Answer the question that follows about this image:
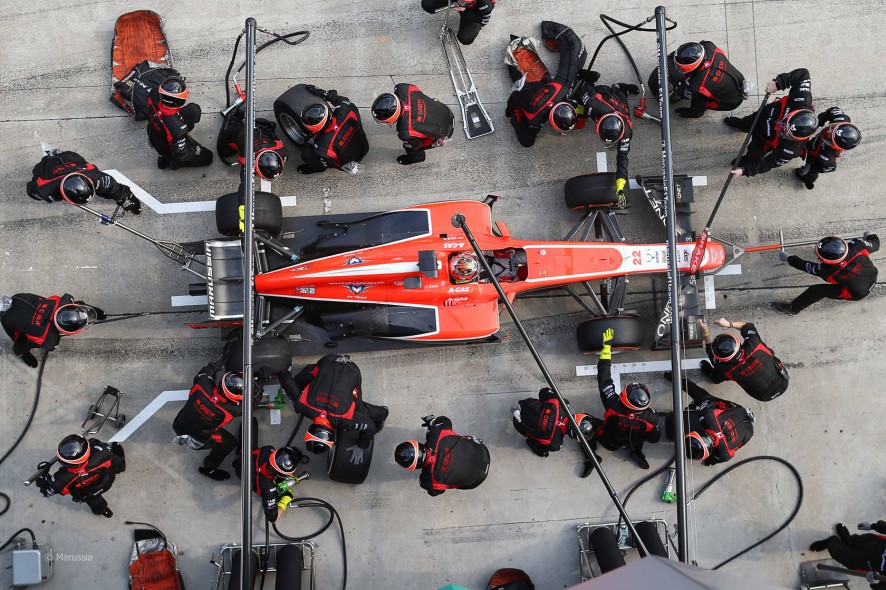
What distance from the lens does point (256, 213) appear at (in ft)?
26.2

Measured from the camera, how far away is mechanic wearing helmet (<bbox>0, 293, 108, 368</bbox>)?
26.1ft

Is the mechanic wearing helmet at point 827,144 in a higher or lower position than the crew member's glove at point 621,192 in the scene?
higher

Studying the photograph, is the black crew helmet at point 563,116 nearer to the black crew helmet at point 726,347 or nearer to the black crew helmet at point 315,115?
the black crew helmet at point 315,115

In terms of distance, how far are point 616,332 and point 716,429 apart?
167 cm

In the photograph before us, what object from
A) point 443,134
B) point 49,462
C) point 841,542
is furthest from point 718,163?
point 49,462

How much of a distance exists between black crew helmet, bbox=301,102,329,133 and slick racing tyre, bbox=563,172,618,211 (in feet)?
10.6

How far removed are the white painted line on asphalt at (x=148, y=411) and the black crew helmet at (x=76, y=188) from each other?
2709 millimetres

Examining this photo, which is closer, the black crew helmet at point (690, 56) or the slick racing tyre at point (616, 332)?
the black crew helmet at point (690, 56)

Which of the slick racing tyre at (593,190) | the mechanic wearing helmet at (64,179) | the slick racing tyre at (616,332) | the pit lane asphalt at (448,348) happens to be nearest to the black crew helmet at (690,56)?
the pit lane asphalt at (448,348)

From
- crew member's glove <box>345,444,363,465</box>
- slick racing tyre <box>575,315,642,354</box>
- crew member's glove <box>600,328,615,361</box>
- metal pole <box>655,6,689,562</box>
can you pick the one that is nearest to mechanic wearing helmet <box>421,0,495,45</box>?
metal pole <box>655,6,689,562</box>

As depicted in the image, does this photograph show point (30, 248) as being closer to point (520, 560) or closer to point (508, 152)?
point (508, 152)

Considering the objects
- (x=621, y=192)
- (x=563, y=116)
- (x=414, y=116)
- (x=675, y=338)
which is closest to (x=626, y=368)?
(x=621, y=192)

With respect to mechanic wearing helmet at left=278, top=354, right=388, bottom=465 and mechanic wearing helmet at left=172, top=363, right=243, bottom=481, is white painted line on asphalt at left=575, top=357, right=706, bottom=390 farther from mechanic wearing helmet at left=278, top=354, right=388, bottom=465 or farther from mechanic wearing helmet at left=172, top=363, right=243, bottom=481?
mechanic wearing helmet at left=172, top=363, right=243, bottom=481

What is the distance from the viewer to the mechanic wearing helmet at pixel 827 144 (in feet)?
26.2
